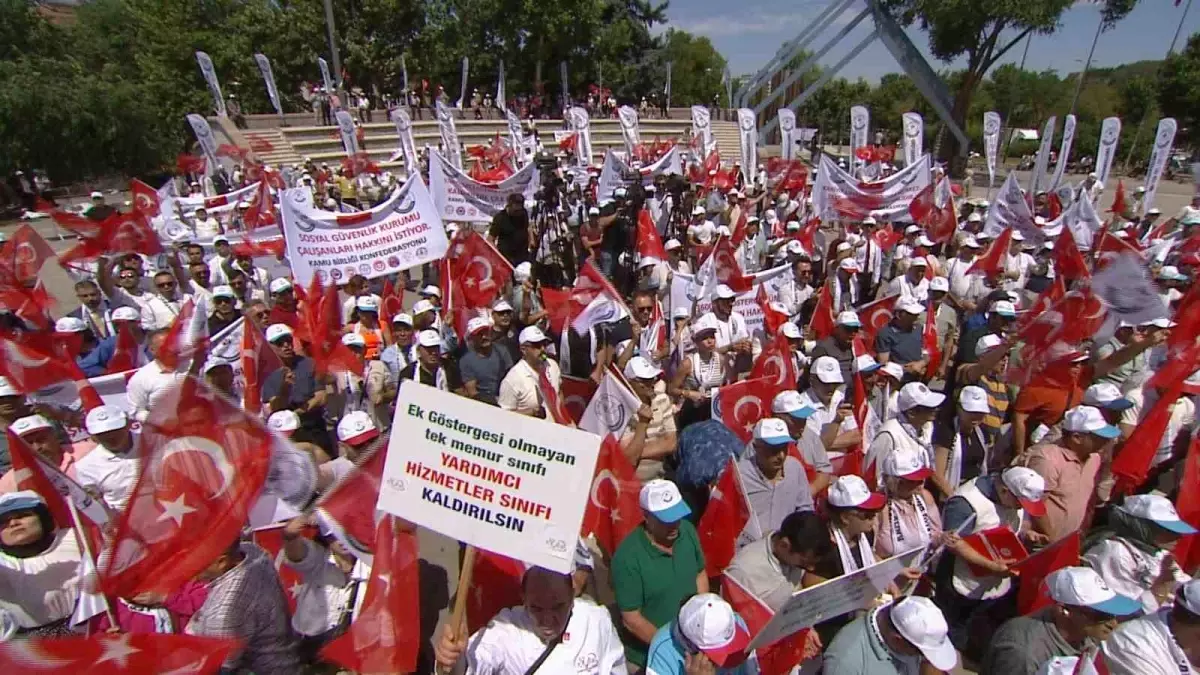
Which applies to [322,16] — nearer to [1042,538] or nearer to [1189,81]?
[1042,538]

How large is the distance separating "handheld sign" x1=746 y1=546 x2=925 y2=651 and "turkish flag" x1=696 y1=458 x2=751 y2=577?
76 centimetres

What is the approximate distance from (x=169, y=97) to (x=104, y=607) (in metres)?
41.7

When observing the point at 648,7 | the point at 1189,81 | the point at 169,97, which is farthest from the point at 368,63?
the point at 1189,81

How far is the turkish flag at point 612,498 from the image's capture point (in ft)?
12.1

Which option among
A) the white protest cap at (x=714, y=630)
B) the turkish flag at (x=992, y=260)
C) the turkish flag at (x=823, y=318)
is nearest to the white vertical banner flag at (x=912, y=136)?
the turkish flag at (x=992, y=260)

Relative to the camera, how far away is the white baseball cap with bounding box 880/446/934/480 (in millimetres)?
3250

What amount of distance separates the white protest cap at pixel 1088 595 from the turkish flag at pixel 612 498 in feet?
6.23

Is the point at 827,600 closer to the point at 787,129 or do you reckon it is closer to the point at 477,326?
the point at 477,326

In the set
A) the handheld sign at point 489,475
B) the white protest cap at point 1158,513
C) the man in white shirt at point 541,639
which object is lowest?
the man in white shirt at point 541,639

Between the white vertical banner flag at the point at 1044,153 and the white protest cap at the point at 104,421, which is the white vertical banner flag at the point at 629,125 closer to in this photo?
the white vertical banner flag at the point at 1044,153

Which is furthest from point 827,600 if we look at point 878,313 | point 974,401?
point 878,313

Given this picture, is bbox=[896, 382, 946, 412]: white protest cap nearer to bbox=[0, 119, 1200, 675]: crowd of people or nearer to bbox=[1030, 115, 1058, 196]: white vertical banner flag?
bbox=[0, 119, 1200, 675]: crowd of people

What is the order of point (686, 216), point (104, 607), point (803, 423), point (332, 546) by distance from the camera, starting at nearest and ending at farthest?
point (104, 607), point (332, 546), point (803, 423), point (686, 216)

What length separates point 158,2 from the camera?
1636 inches
